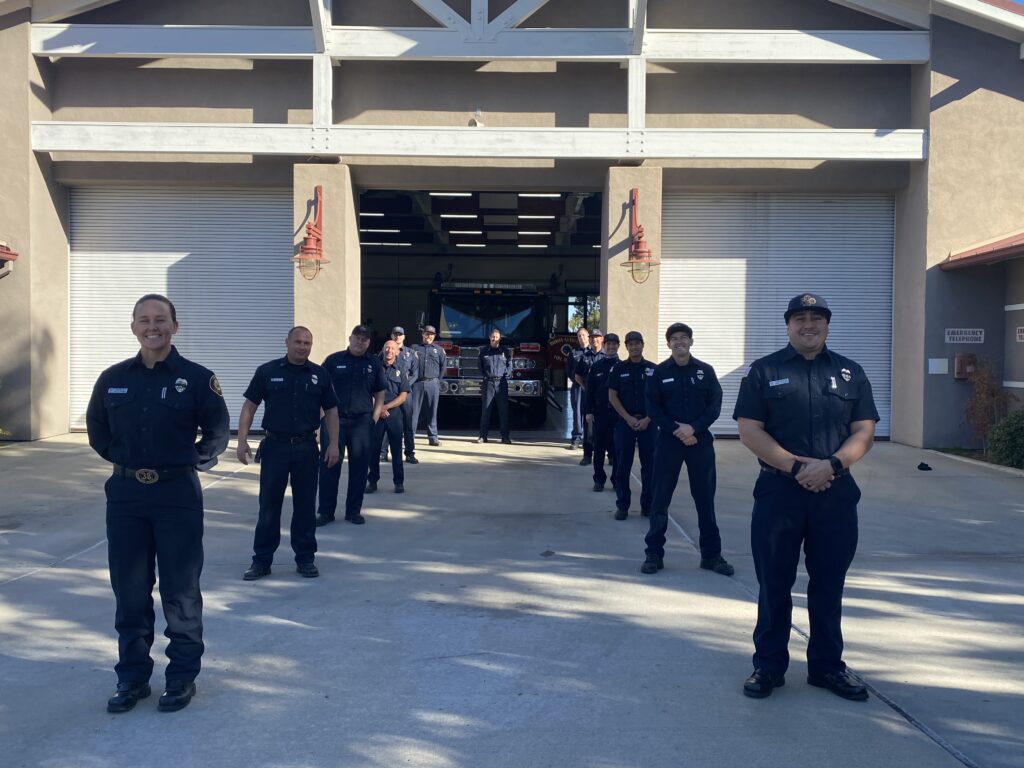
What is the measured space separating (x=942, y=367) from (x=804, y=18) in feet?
21.1

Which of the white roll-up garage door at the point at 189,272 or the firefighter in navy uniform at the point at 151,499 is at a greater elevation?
the white roll-up garage door at the point at 189,272

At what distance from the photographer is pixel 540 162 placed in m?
15.6

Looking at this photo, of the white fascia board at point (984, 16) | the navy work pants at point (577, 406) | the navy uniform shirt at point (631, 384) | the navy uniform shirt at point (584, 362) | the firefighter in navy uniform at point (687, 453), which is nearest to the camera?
the firefighter in navy uniform at point (687, 453)

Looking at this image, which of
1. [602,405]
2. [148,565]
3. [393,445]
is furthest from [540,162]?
[148,565]

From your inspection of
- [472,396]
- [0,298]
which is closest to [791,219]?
[472,396]

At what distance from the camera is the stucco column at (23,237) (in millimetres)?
15023

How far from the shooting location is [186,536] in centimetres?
464

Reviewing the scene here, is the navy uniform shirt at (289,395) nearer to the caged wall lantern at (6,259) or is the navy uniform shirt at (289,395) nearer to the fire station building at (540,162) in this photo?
the fire station building at (540,162)

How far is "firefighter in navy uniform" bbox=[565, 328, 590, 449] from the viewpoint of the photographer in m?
14.1

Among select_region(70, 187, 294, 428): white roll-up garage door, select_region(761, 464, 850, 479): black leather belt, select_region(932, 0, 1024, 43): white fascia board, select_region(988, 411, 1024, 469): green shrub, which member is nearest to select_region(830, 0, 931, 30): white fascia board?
select_region(932, 0, 1024, 43): white fascia board

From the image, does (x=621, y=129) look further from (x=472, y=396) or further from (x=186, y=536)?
(x=186, y=536)

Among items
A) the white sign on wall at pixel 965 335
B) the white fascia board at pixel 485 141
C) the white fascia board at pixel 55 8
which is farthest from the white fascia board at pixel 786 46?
the white fascia board at pixel 55 8

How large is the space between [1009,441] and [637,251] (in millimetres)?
6242

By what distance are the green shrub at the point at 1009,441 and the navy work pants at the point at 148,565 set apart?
12.1 m
